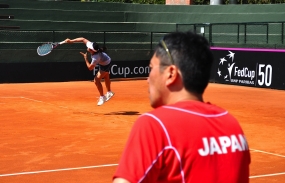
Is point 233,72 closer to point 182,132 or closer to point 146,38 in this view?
point 146,38

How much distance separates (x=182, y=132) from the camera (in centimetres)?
266

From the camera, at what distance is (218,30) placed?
31.7 m

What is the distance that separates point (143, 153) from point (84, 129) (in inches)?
446

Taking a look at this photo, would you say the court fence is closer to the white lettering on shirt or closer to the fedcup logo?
the fedcup logo

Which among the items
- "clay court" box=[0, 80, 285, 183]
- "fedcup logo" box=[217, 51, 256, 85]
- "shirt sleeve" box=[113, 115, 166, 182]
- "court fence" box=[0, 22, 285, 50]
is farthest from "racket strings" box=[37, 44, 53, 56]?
"shirt sleeve" box=[113, 115, 166, 182]

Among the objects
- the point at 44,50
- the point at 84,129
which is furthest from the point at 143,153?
the point at 44,50

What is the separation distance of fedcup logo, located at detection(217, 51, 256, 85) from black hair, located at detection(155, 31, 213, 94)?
75.2ft

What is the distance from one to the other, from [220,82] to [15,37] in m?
9.91

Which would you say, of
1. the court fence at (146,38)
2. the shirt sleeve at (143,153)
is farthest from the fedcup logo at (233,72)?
the shirt sleeve at (143,153)

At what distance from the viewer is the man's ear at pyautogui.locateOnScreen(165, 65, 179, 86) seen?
9.03 feet

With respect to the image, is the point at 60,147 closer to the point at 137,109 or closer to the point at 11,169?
the point at 11,169

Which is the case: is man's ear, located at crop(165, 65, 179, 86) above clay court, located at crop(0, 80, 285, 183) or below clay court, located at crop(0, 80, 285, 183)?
above

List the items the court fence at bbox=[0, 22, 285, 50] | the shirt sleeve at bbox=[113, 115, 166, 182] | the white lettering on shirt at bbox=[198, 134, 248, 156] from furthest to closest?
the court fence at bbox=[0, 22, 285, 50]
the white lettering on shirt at bbox=[198, 134, 248, 156]
the shirt sleeve at bbox=[113, 115, 166, 182]

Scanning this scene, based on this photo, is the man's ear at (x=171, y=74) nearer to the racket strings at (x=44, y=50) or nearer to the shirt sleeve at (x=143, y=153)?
the shirt sleeve at (x=143, y=153)
